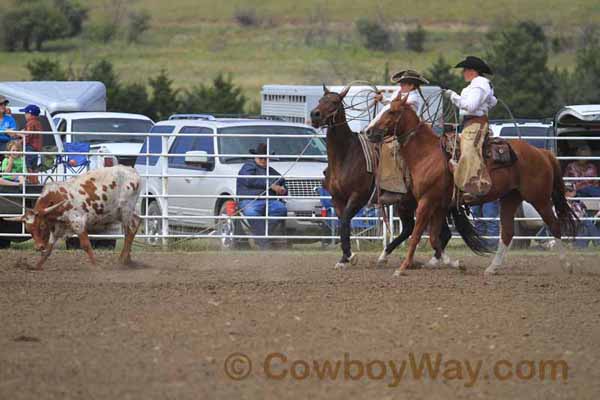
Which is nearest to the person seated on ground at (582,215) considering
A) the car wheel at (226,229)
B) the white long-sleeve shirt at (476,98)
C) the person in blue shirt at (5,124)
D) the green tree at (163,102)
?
the white long-sleeve shirt at (476,98)

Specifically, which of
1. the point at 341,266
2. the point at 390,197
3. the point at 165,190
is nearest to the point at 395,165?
the point at 390,197

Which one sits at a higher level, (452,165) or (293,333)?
(452,165)

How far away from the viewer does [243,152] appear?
49.9ft

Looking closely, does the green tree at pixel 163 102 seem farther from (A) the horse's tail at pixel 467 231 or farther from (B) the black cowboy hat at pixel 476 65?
(B) the black cowboy hat at pixel 476 65

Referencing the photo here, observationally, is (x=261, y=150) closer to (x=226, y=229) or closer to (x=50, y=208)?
(x=226, y=229)

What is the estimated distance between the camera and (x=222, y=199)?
15094 millimetres

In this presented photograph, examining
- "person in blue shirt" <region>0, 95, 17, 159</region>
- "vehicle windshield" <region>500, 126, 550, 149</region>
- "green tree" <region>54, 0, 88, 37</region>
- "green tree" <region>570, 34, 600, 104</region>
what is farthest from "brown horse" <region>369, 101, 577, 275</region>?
"green tree" <region>54, 0, 88, 37</region>

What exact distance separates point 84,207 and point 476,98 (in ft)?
13.5

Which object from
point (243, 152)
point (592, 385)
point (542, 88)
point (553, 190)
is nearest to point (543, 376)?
point (592, 385)

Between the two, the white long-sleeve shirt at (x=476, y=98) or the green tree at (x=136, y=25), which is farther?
the green tree at (x=136, y=25)

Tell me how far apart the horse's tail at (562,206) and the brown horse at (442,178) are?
2cm

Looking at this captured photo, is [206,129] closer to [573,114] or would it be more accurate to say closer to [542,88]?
[573,114]

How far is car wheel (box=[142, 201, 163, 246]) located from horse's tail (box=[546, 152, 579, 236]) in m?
5.49

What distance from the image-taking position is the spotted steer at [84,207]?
11.3m
